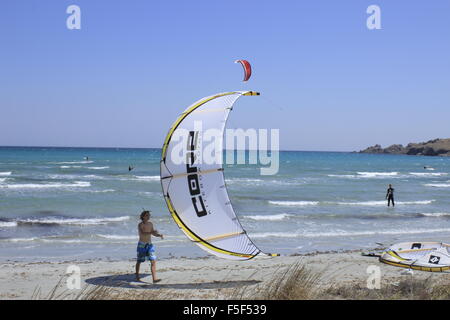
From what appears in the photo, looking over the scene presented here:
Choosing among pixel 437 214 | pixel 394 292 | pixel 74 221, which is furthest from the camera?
pixel 437 214

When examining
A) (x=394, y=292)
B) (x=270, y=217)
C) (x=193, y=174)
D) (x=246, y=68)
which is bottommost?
(x=270, y=217)

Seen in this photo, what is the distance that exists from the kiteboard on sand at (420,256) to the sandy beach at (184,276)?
0.24m

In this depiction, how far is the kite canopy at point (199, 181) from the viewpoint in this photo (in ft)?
24.9

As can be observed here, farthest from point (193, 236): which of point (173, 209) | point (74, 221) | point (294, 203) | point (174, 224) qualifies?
point (294, 203)

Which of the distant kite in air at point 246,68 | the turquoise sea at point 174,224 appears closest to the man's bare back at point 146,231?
the distant kite in air at point 246,68

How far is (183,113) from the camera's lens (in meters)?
7.56

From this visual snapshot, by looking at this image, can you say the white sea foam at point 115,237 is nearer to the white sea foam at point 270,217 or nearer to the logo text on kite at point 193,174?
the white sea foam at point 270,217

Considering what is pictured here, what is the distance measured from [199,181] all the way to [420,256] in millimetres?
5358

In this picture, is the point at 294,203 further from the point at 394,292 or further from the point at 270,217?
the point at 394,292

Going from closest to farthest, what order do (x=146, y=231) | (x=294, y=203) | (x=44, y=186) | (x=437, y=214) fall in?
(x=146, y=231)
(x=437, y=214)
(x=294, y=203)
(x=44, y=186)

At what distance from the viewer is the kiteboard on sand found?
9450 millimetres

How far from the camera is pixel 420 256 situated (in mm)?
9859

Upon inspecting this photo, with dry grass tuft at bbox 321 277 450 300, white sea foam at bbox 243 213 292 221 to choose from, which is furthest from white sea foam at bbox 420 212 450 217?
dry grass tuft at bbox 321 277 450 300
